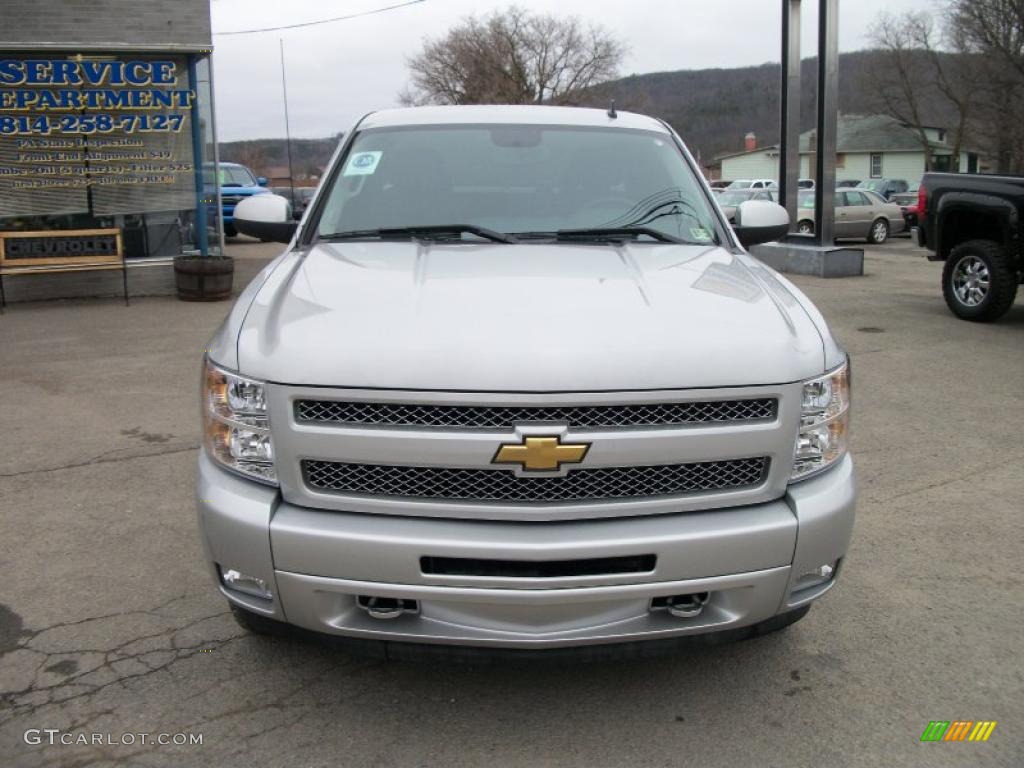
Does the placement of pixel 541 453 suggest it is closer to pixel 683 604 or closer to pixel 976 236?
pixel 683 604

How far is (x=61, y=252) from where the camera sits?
11.6 m

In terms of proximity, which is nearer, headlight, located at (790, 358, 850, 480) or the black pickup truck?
headlight, located at (790, 358, 850, 480)

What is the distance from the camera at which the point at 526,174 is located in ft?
12.7

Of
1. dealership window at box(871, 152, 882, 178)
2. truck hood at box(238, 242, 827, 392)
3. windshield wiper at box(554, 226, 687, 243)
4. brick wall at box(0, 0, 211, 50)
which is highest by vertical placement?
dealership window at box(871, 152, 882, 178)

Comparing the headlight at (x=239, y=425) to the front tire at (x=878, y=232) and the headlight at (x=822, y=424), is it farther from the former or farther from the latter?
the front tire at (x=878, y=232)

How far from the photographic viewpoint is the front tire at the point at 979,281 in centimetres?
940

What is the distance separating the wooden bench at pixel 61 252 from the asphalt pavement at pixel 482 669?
675cm

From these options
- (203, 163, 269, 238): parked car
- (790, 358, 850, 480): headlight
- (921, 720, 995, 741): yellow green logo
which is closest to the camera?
(790, 358, 850, 480): headlight

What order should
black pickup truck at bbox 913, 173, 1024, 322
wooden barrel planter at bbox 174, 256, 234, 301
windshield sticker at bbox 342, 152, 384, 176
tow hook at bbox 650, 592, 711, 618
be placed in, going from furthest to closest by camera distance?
wooden barrel planter at bbox 174, 256, 234, 301 → black pickup truck at bbox 913, 173, 1024, 322 → windshield sticker at bbox 342, 152, 384, 176 → tow hook at bbox 650, 592, 711, 618

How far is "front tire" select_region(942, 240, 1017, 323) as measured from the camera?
9398 mm

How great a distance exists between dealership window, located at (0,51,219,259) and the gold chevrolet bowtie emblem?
1109cm

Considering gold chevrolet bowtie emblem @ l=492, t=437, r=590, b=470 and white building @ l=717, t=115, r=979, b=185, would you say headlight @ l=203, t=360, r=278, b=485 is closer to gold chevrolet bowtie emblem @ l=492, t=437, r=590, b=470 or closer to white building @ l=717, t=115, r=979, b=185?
gold chevrolet bowtie emblem @ l=492, t=437, r=590, b=470

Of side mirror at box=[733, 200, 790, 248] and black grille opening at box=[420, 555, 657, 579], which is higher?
side mirror at box=[733, 200, 790, 248]

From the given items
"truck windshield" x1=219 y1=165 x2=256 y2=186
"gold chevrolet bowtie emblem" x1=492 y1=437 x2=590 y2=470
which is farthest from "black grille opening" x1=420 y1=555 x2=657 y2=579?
"truck windshield" x1=219 y1=165 x2=256 y2=186
